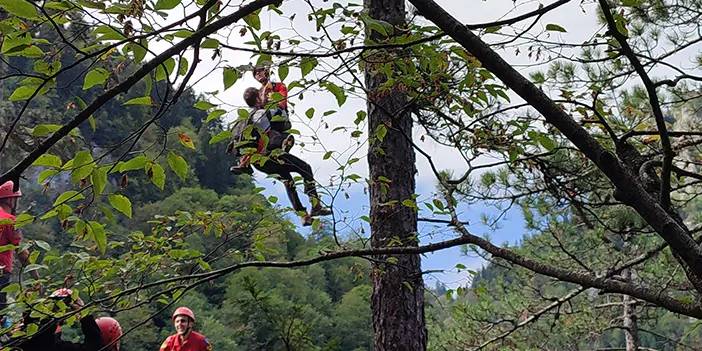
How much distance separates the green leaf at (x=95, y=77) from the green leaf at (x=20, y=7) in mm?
145

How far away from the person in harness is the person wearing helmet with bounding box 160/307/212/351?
1217 millimetres

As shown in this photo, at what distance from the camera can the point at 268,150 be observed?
198 cm

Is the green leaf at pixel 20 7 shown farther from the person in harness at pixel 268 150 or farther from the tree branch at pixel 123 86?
the person in harness at pixel 268 150

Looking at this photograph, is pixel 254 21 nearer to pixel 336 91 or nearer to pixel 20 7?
pixel 336 91

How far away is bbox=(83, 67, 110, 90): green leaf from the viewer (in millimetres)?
1030

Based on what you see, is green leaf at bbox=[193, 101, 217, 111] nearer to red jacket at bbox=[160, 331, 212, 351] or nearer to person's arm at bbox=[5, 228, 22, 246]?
person's arm at bbox=[5, 228, 22, 246]

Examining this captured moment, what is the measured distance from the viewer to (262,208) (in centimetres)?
226

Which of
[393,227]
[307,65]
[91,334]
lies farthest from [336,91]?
[91,334]

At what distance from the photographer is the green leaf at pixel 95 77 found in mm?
1030

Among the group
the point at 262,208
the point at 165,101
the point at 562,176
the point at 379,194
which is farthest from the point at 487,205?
the point at 165,101

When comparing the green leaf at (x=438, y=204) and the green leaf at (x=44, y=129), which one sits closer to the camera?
the green leaf at (x=44, y=129)

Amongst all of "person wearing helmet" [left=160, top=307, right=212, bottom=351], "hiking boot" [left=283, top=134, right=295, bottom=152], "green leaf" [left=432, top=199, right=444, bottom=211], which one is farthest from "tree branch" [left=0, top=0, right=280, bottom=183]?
"person wearing helmet" [left=160, top=307, right=212, bottom=351]

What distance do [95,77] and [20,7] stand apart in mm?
166

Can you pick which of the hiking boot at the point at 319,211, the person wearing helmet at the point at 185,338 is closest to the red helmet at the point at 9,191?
the hiking boot at the point at 319,211
